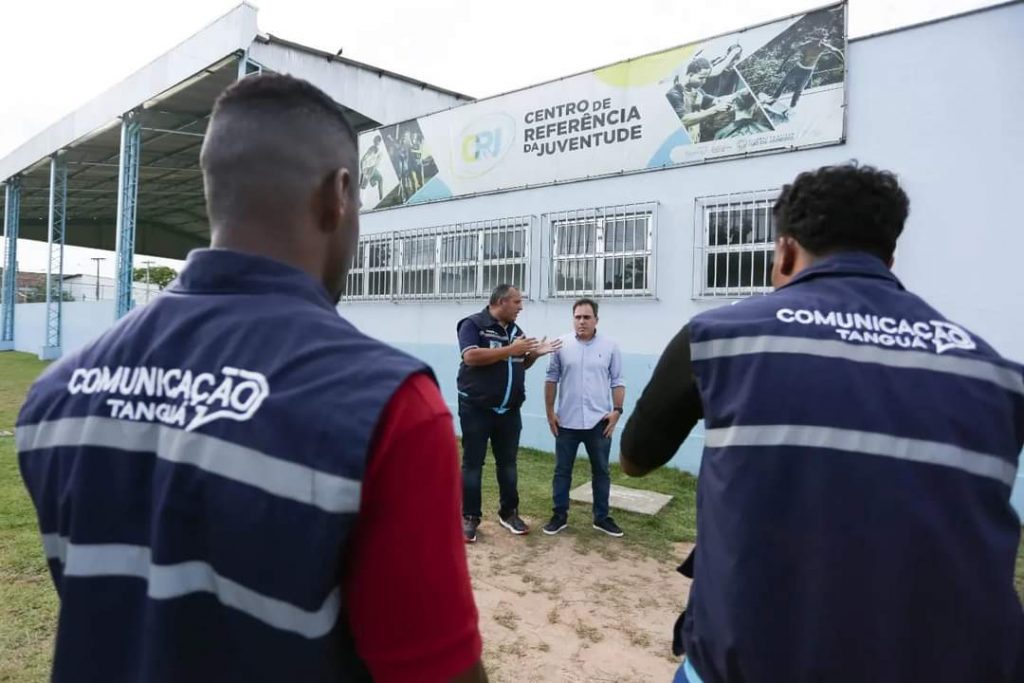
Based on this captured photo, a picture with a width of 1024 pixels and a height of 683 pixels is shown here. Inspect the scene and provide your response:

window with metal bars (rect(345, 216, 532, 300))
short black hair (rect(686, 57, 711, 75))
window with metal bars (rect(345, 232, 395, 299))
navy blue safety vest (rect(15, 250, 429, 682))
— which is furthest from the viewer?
window with metal bars (rect(345, 232, 395, 299))

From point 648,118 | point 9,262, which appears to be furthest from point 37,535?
point 9,262

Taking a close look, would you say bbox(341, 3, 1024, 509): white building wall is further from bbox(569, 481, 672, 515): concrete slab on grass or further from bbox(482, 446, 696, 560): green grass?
bbox(569, 481, 672, 515): concrete slab on grass

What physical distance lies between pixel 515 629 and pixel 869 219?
9.17 ft

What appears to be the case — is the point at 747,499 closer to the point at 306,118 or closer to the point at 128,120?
the point at 306,118

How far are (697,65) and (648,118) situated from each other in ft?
2.26

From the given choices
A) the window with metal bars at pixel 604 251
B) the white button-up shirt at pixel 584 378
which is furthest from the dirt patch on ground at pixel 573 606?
the window with metal bars at pixel 604 251

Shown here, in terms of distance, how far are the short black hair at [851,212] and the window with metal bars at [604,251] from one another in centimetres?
539

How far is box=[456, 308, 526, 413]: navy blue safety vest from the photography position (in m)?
4.62

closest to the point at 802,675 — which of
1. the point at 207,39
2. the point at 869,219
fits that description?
the point at 869,219

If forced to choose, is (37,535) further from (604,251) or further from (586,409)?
(604,251)

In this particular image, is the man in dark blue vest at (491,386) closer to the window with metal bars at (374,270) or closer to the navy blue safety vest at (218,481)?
the navy blue safety vest at (218,481)

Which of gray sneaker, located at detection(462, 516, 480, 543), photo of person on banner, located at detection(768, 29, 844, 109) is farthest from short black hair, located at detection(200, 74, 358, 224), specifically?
photo of person on banner, located at detection(768, 29, 844, 109)

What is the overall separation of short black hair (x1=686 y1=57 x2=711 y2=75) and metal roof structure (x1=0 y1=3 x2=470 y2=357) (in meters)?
4.05

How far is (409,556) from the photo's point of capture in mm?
833
